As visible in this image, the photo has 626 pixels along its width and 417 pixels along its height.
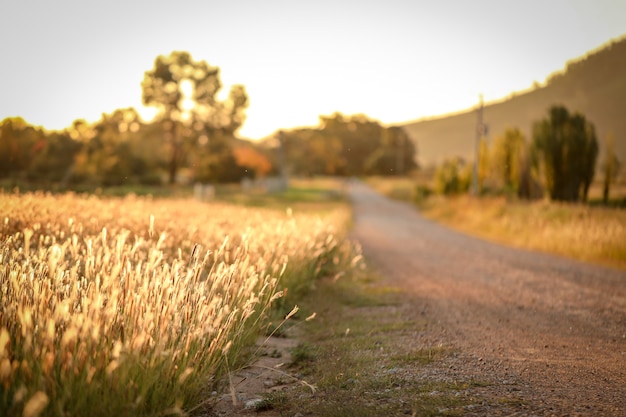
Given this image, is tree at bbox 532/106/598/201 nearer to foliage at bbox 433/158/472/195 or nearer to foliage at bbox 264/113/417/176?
foliage at bbox 433/158/472/195

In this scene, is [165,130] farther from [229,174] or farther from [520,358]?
[520,358]

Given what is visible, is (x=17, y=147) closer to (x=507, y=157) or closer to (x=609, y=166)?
(x=609, y=166)

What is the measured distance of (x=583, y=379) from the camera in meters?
4.57

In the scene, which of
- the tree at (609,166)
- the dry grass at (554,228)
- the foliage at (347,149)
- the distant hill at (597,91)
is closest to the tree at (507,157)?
the distant hill at (597,91)

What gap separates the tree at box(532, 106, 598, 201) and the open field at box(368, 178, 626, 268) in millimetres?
2611

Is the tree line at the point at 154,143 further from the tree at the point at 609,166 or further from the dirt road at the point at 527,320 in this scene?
the tree at the point at 609,166

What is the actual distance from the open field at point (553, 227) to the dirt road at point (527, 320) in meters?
1.08

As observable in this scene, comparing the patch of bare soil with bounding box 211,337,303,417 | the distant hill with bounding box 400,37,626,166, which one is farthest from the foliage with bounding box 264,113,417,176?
the patch of bare soil with bounding box 211,337,303,417

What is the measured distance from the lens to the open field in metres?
14.1

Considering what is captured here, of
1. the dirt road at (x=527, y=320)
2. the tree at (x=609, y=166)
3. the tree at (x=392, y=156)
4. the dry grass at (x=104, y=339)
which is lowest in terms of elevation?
the dirt road at (x=527, y=320)

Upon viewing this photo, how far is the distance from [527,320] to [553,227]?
12.0 metres

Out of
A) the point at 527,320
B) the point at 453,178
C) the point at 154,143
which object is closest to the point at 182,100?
the point at 154,143

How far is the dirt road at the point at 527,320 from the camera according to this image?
14.2ft

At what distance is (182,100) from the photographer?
42844 millimetres
